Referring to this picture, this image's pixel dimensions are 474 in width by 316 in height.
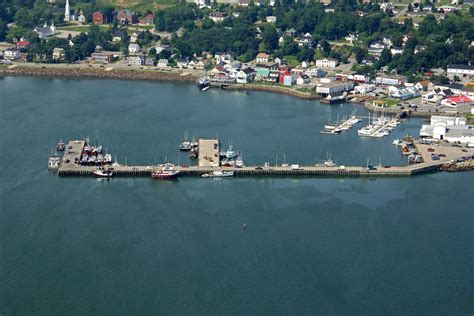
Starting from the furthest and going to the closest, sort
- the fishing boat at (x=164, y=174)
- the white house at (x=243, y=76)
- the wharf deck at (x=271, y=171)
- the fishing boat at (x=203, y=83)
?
the white house at (x=243, y=76)
the fishing boat at (x=203, y=83)
the wharf deck at (x=271, y=171)
the fishing boat at (x=164, y=174)

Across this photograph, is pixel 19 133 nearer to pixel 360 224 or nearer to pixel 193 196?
pixel 193 196

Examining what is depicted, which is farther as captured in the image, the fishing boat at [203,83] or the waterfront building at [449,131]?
the fishing boat at [203,83]

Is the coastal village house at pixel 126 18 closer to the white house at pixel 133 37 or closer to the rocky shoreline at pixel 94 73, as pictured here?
the white house at pixel 133 37

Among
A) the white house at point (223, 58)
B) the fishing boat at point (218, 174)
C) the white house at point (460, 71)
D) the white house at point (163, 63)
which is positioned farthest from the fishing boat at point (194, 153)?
the white house at point (460, 71)

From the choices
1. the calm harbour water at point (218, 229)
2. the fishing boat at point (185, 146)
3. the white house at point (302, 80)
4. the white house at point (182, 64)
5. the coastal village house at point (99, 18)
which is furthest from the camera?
the coastal village house at point (99, 18)

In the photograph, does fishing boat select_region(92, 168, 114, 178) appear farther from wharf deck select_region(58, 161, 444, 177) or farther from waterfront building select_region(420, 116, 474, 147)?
waterfront building select_region(420, 116, 474, 147)
